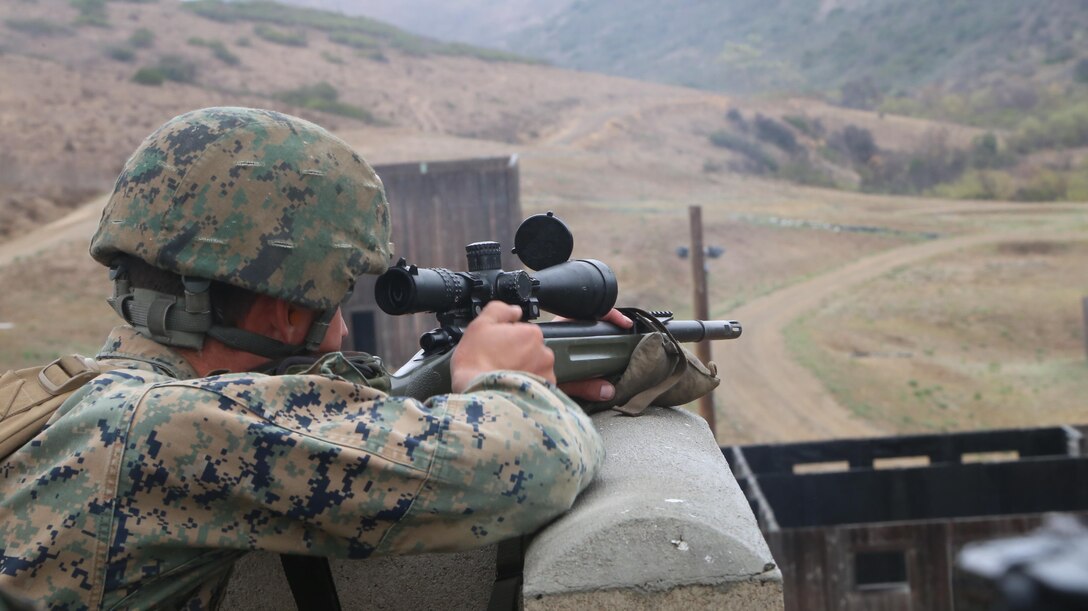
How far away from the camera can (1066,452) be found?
975cm

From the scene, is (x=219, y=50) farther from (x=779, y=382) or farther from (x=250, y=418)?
(x=250, y=418)

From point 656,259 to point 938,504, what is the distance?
19102 millimetres

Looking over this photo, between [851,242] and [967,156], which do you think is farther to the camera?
[967,156]

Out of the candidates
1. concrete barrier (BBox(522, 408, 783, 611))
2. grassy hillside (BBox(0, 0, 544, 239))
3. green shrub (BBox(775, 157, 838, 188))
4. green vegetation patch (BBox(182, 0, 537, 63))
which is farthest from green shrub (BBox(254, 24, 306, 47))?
concrete barrier (BBox(522, 408, 783, 611))

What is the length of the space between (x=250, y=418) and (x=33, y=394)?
0.41 metres

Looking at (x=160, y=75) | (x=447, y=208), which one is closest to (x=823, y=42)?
(x=160, y=75)

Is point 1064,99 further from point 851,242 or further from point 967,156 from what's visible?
point 851,242

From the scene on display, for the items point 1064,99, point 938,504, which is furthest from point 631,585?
point 1064,99

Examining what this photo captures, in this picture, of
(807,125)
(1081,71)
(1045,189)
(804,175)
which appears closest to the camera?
(1045,189)

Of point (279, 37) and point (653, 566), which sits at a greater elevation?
point (279, 37)

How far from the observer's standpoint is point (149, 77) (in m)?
40.2

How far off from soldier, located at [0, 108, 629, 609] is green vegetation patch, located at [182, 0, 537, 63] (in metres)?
56.2

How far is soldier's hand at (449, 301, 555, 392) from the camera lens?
2.17 meters

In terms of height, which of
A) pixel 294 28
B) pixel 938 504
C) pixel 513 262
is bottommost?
pixel 938 504
